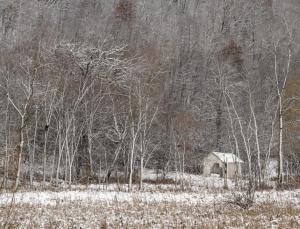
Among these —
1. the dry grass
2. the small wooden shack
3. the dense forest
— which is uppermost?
A: the dense forest

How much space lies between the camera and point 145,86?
80.3ft

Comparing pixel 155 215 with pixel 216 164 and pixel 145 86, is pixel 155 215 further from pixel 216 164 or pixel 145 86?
pixel 216 164

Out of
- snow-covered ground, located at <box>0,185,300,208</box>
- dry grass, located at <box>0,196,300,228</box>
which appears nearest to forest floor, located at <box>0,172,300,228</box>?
dry grass, located at <box>0,196,300,228</box>

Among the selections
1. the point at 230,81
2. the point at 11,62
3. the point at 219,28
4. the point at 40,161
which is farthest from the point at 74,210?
the point at 219,28

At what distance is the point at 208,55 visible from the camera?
4800cm

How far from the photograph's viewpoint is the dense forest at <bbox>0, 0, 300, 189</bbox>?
2561cm

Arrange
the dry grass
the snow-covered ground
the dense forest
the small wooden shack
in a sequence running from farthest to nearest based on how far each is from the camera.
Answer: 1. the small wooden shack
2. the dense forest
3. the snow-covered ground
4. the dry grass

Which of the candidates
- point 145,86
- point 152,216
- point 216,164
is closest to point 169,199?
point 152,216

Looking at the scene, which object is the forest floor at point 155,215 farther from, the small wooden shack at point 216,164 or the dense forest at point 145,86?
the small wooden shack at point 216,164

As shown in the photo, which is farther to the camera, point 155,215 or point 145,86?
point 145,86

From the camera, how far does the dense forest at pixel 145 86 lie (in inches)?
1008

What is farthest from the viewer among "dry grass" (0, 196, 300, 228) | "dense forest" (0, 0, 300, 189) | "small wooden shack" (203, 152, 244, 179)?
"small wooden shack" (203, 152, 244, 179)

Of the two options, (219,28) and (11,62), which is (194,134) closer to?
(11,62)

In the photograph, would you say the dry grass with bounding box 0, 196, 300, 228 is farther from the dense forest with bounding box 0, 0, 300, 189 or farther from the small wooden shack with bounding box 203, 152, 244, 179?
the small wooden shack with bounding box 203, 152, 244, 179
